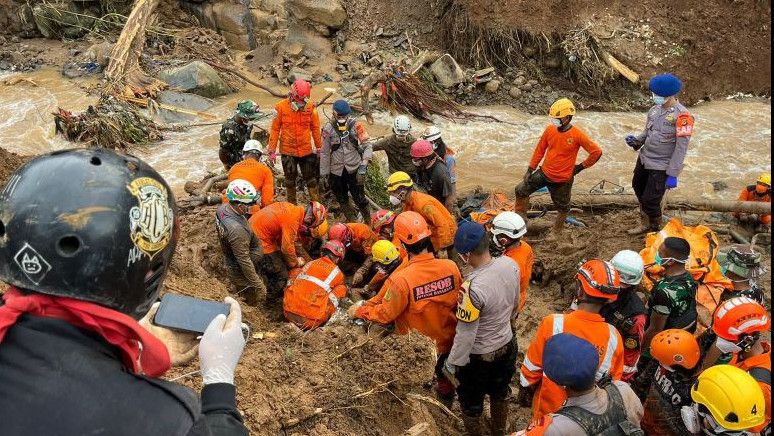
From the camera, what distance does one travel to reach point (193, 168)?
10.8 meters

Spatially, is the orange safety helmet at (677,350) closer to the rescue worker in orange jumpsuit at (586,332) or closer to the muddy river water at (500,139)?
the rescue worker in orange jumpsuit at (586,332)

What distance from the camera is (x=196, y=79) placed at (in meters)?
13.7

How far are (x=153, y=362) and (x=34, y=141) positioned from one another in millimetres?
12060

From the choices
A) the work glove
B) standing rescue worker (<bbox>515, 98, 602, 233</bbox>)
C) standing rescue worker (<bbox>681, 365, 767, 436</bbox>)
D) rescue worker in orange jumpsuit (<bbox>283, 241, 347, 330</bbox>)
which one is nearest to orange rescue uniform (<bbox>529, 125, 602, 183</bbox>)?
standing rescue worker (<bbox>515, 98, 602, 233</bbox>)

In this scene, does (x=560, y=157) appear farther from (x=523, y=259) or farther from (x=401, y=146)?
(x=523, y=259)

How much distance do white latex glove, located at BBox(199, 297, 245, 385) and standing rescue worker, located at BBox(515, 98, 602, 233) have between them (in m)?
5.53

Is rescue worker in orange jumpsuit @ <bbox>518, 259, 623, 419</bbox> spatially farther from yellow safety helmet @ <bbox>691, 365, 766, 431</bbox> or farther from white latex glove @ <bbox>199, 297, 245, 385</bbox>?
white latex glove @ <bbox>199, 297, 245, 385</bbox>

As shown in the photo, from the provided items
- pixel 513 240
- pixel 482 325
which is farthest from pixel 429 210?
pixel 482 325

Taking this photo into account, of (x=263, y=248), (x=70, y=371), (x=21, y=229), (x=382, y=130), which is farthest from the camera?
(x=382, y=130)

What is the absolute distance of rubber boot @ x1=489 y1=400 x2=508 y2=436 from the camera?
174 inches

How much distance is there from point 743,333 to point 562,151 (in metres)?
3.61

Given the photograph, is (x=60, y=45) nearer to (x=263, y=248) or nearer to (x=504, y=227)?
(x=263, y=248)

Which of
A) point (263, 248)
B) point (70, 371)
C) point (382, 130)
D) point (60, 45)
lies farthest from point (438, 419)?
point (60, 45)

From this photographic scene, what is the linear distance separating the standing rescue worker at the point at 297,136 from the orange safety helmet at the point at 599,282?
5060 millimetres
